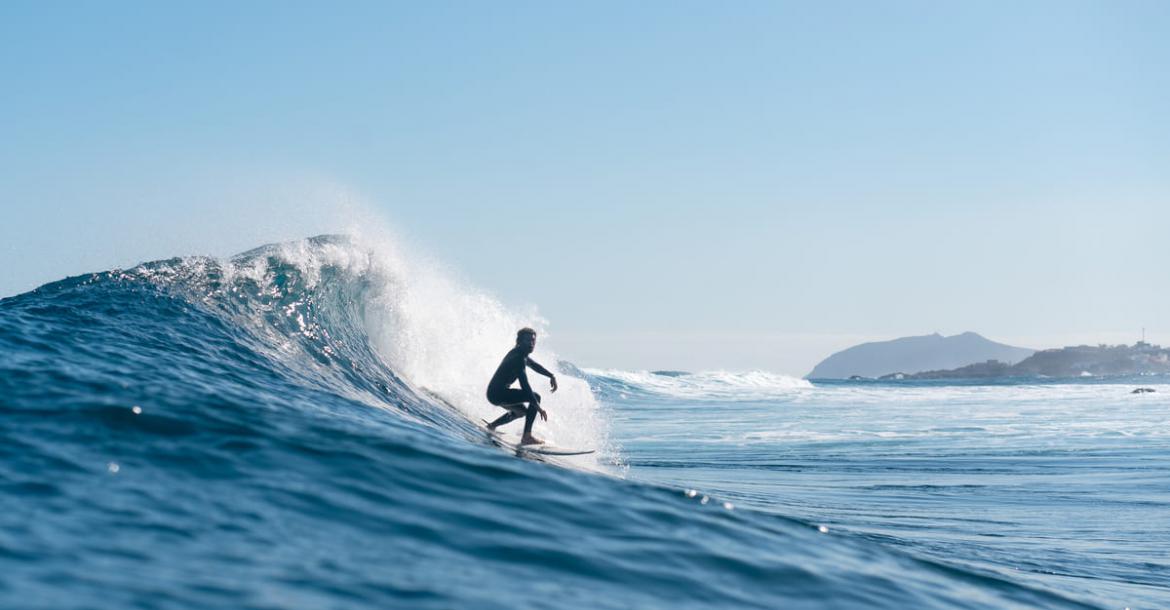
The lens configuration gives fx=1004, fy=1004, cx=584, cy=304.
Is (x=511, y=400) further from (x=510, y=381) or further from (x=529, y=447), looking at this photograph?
(x=529, y=447)

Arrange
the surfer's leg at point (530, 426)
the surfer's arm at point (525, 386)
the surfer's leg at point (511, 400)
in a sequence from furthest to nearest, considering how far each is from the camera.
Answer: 1. the surfer's leg at point (511, 400)
2. the surfer's arm at point (525, 386)
3. the surfer's leg at point (530, 426)

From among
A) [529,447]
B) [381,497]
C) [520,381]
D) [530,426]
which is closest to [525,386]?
[520,381]

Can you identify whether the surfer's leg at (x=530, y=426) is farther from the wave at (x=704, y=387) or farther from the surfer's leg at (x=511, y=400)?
the wave at (x=704, y=387)

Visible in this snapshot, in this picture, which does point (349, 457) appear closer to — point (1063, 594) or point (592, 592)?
point (592, 592)

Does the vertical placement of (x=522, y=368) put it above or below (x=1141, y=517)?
above

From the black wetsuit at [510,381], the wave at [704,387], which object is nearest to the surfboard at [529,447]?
the black wetsuit at [510,381]

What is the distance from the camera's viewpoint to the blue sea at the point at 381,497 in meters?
5.14

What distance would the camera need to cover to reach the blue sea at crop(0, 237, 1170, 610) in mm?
5145

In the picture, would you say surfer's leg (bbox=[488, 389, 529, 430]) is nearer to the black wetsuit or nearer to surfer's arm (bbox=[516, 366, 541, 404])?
the black wetsuit

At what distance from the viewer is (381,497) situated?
6.63m

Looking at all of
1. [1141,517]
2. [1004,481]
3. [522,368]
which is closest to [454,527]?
[522,368]

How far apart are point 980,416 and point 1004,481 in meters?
15.3

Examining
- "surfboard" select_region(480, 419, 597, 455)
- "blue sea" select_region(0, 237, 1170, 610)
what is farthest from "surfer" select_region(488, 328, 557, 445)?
"blue sea" select_region(0, 237, 1170, 610)

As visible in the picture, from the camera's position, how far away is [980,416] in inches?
1129
